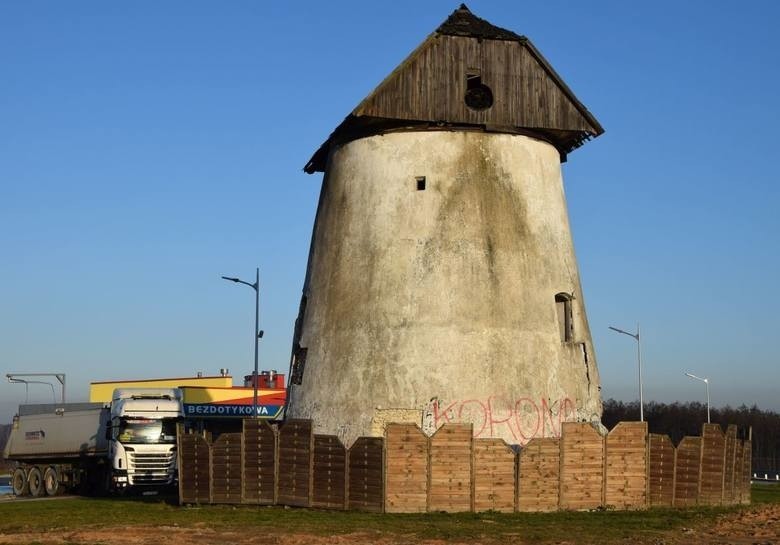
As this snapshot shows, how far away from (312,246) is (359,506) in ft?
35.7

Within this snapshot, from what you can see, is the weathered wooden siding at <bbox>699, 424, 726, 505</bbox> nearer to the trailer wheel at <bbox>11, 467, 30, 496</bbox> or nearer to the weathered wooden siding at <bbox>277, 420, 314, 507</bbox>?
the weathered wooden siding at <bbox>277, 420, 314, 507</bbox>

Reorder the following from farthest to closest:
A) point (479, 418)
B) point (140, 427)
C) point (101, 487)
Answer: point (101, 487) → point (140, 427) → point (479, 418)

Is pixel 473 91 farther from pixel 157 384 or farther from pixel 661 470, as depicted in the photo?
pixel 157 384

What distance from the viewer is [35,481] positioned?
4656cm

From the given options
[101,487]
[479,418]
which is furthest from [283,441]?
[101,487]

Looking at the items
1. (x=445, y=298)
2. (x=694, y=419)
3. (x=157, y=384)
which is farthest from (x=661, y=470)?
(x=694, y=419)

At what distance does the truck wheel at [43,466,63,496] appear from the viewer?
44.9 meters

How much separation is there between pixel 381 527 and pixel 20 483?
28.5 metres

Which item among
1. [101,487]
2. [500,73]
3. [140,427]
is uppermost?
[500,73]

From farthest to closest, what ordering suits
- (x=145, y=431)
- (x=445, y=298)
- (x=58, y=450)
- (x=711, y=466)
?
(x=58, y=450) → (x=145, y=431) → (x=445, y=298) → (x=711, y=466)

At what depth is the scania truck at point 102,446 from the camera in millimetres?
39250

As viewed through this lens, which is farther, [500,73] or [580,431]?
[500,73]

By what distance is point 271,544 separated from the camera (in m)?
21.5

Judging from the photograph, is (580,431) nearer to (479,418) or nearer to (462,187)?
(479,418)
